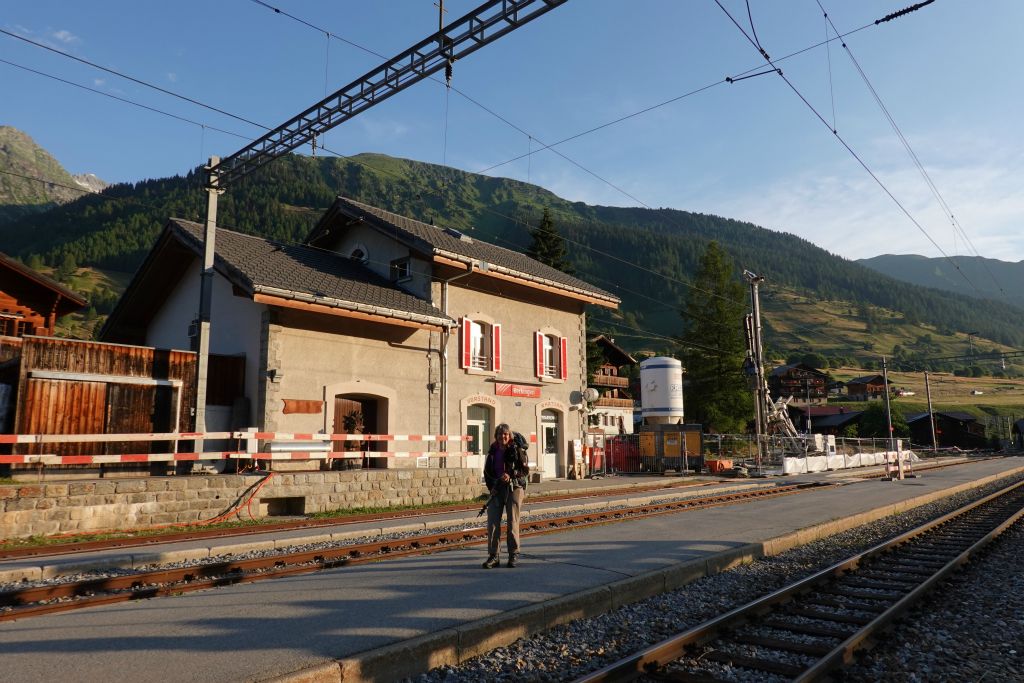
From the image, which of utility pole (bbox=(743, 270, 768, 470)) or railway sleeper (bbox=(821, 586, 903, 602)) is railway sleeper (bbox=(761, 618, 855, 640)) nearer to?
railway sleeper (bbox=(821, 586, 903, 602))

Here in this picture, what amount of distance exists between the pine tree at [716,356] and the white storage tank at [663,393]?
33.5 feet

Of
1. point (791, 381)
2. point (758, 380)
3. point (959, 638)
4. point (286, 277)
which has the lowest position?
point (959, 638)

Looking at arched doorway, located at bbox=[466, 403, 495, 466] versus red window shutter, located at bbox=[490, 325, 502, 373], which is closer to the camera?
arched doorway, located at bbox=[466, 403, 495, 466]

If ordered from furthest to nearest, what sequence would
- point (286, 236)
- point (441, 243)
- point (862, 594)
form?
point (286, 236)
point (441, 243)
point (862, 594)

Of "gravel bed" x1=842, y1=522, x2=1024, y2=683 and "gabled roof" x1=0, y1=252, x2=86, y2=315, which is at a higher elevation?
"gabled roof" x1=0, y1=252, x2=86, y2=315

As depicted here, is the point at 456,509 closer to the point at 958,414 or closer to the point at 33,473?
the point at 33,473

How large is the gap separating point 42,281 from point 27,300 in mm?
1155

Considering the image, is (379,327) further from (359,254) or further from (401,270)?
(359,254)

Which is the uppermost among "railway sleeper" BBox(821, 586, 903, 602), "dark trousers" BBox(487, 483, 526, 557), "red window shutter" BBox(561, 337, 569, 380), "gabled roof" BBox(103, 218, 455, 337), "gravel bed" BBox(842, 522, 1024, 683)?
"gabled roof" BBox(103, 218, 455, 337)

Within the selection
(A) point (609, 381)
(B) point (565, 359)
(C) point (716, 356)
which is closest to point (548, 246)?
(C) point (716, 356)

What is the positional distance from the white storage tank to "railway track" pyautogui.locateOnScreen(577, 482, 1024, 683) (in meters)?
28.6

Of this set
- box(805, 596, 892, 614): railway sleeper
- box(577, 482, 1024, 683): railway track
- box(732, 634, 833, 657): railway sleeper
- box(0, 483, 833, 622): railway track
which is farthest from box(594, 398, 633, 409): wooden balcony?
box(732, 634, 833, 657): railway sleeper

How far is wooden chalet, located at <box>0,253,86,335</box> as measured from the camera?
26.2 meters

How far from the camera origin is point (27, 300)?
89.0 feet
